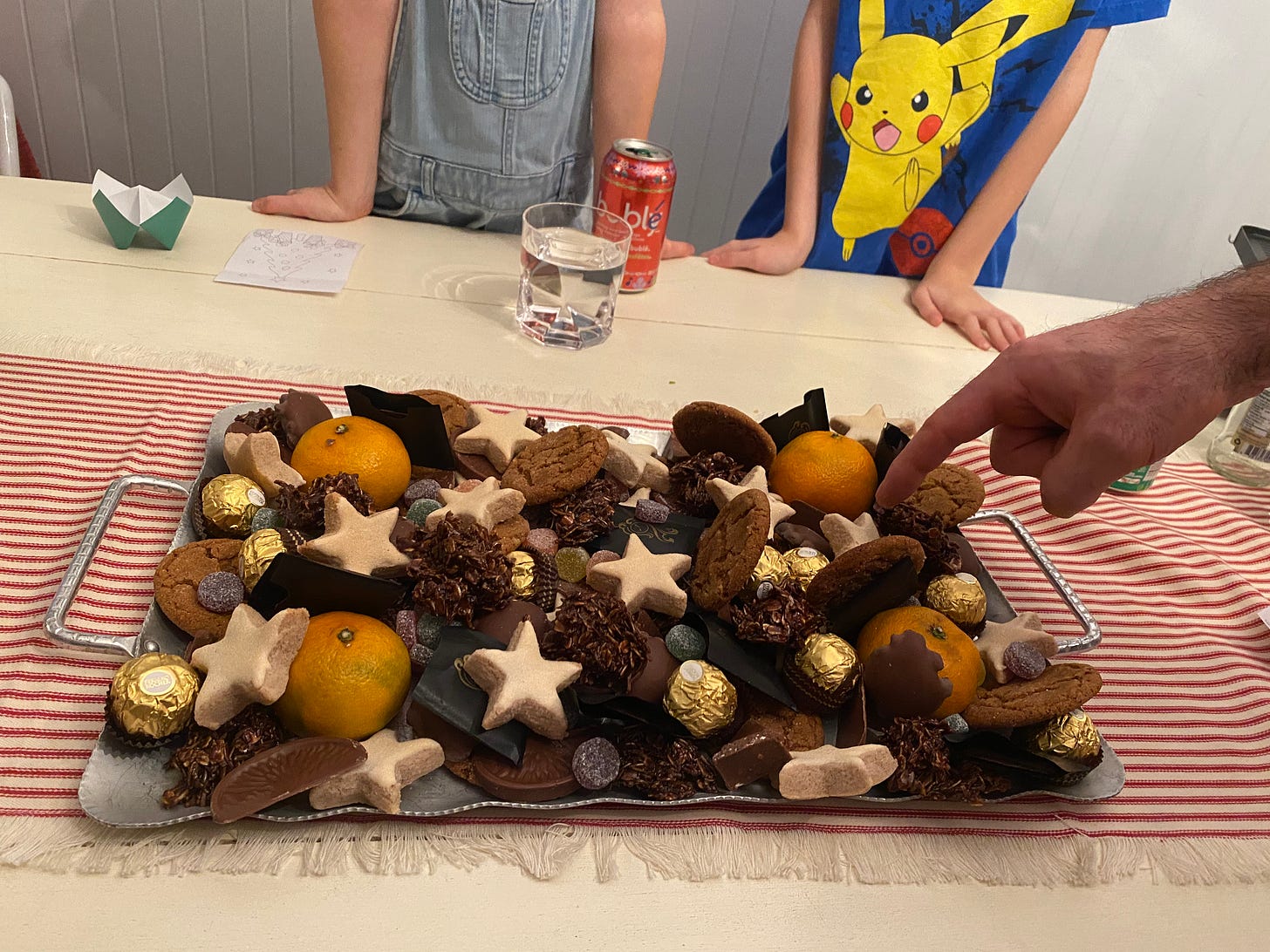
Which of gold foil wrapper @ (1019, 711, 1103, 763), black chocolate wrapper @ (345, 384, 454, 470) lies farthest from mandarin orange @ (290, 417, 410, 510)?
gold foil wrapper @ (1019, 711, 1103, 763)

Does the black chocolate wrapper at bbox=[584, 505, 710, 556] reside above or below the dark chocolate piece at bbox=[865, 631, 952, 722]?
below

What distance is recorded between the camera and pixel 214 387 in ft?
3.26

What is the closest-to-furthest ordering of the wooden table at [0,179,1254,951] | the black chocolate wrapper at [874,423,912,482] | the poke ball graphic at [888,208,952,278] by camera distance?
the wooden table at [0,179,1254,951] → the black chocolate wrapper at [874,423,912,482] → the poke ball graphic at [888,208,952,278]

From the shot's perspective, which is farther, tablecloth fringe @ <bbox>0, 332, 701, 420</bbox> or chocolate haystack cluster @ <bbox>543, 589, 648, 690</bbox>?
tablecloth fringe @ <bbox>0, 332, 701, 420</bbox>

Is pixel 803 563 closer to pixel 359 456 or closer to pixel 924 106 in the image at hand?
pixel 359 456

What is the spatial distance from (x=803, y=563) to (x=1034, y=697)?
195 millimetres

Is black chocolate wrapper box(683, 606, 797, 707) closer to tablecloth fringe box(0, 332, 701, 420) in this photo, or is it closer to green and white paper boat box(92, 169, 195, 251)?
tablecloth fringe box(0, 332, 701, 420)

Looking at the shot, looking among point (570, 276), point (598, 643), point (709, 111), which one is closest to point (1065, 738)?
point (598, 643)

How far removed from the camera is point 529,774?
598mm

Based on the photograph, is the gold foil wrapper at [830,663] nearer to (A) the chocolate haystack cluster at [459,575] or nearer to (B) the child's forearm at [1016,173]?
(A) the chocolate haystack cluster at [459,575]

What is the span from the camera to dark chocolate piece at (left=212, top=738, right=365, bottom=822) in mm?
544

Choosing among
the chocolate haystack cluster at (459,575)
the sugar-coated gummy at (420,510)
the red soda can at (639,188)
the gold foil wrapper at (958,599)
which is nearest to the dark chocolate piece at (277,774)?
the chocolate haystack cluster at (459,575)

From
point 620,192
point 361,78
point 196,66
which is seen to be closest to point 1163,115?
point 620,192

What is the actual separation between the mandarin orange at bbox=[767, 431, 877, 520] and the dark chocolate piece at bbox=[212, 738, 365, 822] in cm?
45
